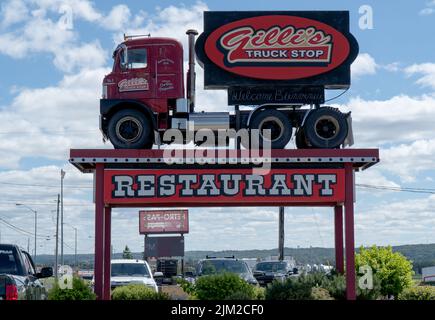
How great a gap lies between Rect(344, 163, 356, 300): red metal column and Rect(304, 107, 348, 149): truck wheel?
1.61 m

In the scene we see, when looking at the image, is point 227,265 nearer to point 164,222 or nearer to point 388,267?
point 388,267

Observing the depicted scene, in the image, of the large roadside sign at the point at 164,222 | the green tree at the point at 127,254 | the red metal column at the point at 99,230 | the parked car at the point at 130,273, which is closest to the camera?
the red metal column at the point at 99,230

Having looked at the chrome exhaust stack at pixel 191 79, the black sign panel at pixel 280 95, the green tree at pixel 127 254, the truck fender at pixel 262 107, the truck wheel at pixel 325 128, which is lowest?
the green tree at pixel 127 254

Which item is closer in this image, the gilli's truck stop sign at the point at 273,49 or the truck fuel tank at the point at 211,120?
the gilli's truck stop sign at the point at 273,49

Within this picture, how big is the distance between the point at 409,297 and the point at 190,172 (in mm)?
6204

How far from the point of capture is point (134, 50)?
21.2 meters

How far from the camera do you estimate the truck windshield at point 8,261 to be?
14.3 m

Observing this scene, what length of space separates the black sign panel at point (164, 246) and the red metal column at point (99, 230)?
33093 millimetres

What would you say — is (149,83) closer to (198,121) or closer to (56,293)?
(198,121)

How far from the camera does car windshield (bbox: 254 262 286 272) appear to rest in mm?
33094

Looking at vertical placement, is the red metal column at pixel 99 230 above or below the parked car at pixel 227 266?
above

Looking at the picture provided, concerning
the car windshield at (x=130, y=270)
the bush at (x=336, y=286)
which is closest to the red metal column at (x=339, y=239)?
the bush at (x=336, y=286)

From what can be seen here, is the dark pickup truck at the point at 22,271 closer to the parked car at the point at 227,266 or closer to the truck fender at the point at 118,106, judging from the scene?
the truck fender at the point at 118,106
